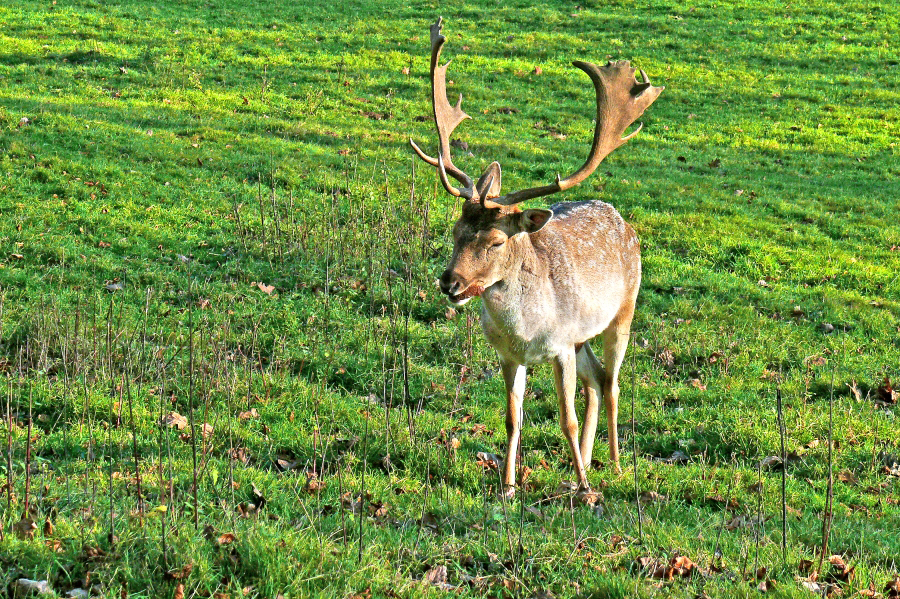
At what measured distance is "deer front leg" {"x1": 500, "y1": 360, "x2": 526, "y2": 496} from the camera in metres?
6.88

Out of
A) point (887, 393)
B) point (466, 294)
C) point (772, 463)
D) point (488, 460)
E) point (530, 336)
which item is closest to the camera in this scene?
point (466, 294)

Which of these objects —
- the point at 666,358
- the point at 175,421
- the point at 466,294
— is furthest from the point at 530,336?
the point at 666,358

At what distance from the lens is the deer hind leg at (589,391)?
7.58m

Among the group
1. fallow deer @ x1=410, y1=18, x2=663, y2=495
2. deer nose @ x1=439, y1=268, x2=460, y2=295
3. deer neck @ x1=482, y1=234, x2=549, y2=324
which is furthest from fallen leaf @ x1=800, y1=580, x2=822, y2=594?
deer nose @ x1=439, y1=268, x2=460, y2=295

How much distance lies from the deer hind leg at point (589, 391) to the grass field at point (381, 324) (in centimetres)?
33

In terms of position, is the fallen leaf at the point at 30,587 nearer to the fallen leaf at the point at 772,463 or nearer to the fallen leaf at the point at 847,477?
the fallen leaf at the point at 772,463

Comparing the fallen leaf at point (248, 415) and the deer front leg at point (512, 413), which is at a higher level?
the deer front leg at point (512, 413)

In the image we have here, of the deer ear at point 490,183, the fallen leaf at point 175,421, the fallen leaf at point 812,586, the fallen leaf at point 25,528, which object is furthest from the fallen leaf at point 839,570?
the fallen leaf at point 175,421

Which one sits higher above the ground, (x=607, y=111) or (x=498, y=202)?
(x=607, y=111)

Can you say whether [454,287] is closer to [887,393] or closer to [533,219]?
[533,219]

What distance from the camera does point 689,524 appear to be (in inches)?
244

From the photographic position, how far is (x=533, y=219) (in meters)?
6.45

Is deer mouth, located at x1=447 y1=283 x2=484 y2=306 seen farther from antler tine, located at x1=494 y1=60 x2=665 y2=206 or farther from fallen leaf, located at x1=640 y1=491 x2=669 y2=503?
fallen leaf, located at x1=640 y1=491 x2=669 y2=503

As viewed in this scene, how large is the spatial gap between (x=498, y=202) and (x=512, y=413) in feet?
5.58
